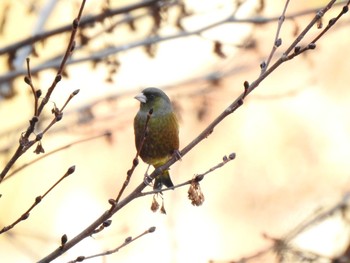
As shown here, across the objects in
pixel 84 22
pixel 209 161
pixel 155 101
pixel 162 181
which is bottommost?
pixel 162 181

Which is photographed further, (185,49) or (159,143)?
(185,49)

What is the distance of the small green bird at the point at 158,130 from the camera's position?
286 centimetres

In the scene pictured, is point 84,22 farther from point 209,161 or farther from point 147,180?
point 209,161

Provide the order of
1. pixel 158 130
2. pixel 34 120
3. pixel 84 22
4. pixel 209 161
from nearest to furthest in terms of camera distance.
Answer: pixel 34 120 < pixel 158 130 < pixel 84 22 < pixel 209 161

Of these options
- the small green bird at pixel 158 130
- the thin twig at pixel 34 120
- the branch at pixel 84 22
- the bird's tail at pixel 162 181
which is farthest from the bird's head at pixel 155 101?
the thin twig at pixel 34 120

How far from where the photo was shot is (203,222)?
28.8ft

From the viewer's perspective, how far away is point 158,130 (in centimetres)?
294

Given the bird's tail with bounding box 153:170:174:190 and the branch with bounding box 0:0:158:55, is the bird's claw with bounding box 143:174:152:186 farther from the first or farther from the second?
the branch with bounding box 0:0:158:55

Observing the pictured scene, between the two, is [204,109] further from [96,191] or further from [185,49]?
[96,191]

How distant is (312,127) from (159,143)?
6293 millimetres

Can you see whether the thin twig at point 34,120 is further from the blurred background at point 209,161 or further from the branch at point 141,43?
the blurred background at point 209,161

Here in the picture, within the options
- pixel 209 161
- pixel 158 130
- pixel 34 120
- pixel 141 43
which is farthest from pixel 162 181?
pixel 209 161

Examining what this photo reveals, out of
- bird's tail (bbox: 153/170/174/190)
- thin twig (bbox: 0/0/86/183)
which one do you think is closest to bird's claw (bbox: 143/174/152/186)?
thin twig (bbox: 0/0/86/183)

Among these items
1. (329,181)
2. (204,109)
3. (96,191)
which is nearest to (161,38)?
(204,109)
